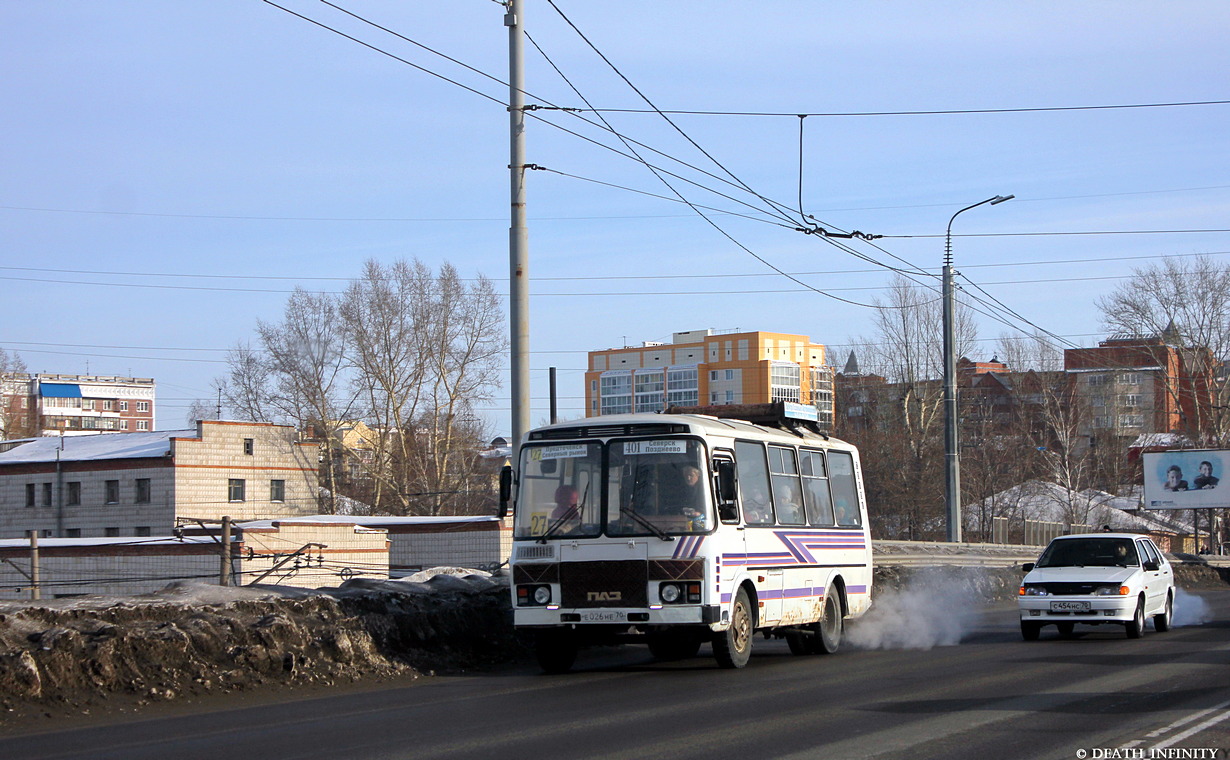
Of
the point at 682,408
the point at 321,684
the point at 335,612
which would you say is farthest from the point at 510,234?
the point at 321,684

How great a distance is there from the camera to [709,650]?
16672 mm

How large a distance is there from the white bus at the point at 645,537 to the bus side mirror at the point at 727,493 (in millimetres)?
14

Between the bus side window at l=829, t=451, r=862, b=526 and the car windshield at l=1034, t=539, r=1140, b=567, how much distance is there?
2.88 metres

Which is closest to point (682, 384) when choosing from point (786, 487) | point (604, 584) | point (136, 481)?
point (136, 481)

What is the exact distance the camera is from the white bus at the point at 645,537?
13016 mm

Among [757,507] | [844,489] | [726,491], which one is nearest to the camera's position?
[726,491]

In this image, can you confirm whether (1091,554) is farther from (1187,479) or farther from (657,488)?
(1187,479)

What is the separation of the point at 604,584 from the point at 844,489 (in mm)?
5565

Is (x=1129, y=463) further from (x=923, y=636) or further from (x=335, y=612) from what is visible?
(x=335, y=612)

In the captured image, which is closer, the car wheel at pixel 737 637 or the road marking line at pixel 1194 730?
the road marking line at pixel 1194 730

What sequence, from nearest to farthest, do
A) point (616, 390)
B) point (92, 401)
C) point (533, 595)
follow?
point (533, 595), point (92, 401), point (616, 390)

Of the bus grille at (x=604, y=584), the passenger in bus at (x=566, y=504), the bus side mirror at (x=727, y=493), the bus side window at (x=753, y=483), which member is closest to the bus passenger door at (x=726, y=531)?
the bus side mirror at (x=727, y=493)

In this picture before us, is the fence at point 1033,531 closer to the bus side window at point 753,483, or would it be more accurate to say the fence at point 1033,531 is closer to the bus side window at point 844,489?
the bus side window at point 844,489

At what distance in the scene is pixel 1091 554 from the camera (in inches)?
715
